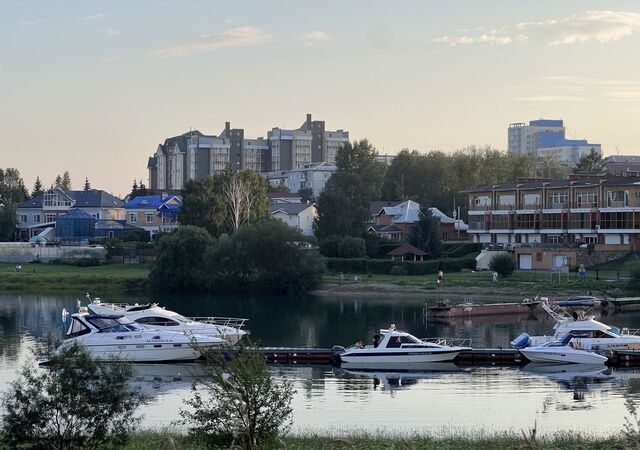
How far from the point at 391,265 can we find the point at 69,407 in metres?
82.4

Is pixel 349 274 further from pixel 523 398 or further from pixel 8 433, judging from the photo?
pixel 8 433

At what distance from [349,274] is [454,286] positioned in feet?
50.1

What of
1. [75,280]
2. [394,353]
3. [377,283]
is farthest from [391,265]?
[394,353]

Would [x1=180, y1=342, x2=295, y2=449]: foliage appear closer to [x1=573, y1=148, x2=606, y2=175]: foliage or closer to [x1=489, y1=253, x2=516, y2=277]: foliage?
[x1=489, y1=253, x2=516, y2=277]: foliage

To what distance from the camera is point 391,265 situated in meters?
103

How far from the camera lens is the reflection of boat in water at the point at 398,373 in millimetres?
46219

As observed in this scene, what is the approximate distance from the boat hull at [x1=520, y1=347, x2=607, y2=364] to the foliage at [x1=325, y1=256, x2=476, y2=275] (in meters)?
51.1

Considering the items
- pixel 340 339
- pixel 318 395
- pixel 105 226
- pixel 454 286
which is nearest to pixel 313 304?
pixel 454 286

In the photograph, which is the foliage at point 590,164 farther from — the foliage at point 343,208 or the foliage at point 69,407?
the foliage at point 69,407

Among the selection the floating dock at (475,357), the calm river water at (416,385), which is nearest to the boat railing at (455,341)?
the calm river water at (416,385)

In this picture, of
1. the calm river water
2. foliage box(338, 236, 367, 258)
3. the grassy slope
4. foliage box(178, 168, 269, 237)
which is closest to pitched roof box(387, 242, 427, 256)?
foliage box(338, 236, 367, 258)

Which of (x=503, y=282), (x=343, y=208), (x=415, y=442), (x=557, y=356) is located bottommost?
(x=557, y=356)

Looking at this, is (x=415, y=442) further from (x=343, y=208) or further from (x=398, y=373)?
(x=343, y=208)

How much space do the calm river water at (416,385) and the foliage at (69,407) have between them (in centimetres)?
396
